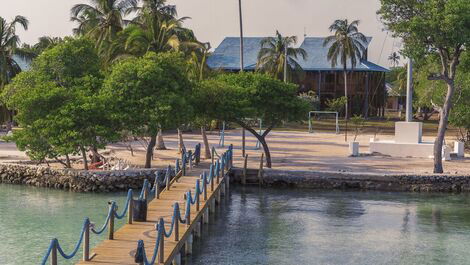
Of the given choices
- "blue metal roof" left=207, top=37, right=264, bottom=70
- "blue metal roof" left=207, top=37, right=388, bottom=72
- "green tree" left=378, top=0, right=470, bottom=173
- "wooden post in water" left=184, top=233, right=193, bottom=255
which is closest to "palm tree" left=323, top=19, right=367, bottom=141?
"blue metal roof" left=207, top=37, right=388, bottom=72

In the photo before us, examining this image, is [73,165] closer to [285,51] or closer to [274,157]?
[274,157]

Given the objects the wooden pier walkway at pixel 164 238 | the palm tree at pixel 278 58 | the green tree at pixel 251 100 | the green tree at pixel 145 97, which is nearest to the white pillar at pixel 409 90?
the green tree at pixel 251 100

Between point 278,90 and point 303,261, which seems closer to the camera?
point 303,261

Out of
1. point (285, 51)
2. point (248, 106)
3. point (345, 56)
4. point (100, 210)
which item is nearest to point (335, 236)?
point (100, 210)

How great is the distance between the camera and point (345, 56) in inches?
3172

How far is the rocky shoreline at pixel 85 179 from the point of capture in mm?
34969

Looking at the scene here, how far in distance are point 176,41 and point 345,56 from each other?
139ft

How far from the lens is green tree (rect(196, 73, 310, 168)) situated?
37562 millimetres

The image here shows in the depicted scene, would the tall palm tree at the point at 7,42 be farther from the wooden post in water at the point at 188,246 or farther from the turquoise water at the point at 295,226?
the wooden post in water at the point at 188,246

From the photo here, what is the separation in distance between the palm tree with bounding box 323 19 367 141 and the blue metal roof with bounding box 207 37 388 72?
282cm

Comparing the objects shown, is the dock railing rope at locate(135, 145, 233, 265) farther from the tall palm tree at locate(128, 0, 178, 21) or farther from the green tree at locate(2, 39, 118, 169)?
the tall palm tree at locate(128, 0, 178, 21)

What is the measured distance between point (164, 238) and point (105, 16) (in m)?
33.2

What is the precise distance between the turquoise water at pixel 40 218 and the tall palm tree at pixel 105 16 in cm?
1579

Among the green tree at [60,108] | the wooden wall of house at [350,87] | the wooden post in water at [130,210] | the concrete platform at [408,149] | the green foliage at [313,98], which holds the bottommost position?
the wooden post in water at [130,210]
